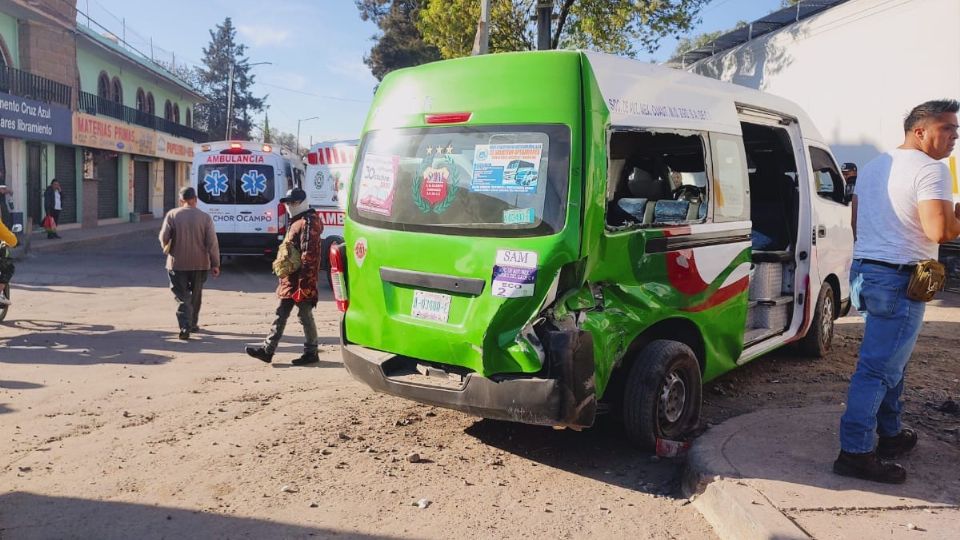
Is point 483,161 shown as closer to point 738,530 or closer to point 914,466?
point 738,530

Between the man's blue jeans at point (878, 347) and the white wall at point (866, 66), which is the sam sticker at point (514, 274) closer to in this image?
the man's blue jeans at point (878, 347)

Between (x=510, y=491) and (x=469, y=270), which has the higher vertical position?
(x=469, y=270)

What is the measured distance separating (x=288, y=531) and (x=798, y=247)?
4804mm

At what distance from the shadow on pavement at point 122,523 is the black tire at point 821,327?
16.1 ft

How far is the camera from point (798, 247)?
20.9 ft

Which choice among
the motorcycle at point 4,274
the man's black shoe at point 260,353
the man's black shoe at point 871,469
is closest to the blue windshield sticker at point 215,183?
the motorcycle at point 4,274

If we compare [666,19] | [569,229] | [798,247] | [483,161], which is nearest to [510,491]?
[569,229]

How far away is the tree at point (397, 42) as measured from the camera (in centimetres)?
3047

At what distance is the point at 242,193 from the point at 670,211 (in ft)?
37.3

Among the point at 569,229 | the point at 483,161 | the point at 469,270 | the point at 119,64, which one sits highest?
the point at 119,64

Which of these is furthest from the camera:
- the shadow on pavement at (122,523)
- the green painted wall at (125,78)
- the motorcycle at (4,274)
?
the green painted wall at (125,78)

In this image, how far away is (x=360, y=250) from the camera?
4.76m

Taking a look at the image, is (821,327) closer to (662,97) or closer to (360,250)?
(662,97)

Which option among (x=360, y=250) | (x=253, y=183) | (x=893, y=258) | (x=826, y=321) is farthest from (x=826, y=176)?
(x=253, y=183)
